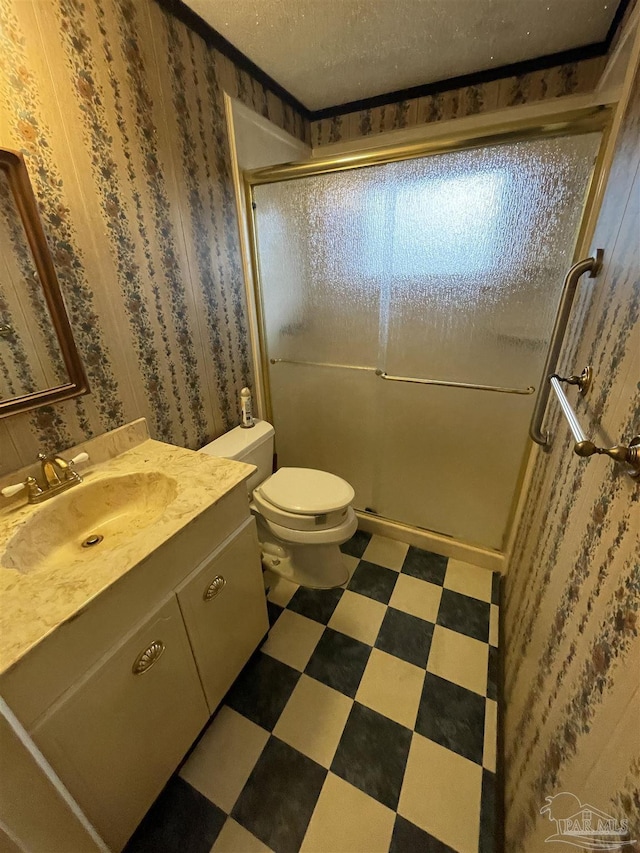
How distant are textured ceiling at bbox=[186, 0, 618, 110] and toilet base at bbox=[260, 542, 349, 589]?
199 cm

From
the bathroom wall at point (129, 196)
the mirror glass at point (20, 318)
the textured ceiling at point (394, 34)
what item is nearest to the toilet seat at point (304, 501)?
the bathroom wall at point (129, 196)

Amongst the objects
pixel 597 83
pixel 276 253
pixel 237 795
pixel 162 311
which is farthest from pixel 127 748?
pixel 597 83

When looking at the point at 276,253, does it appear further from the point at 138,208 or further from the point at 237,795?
the point at 237,795

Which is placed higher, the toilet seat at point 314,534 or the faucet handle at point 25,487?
the faucet handle at point 25,487

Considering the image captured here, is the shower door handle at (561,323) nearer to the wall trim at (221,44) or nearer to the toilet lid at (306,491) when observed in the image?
the toilet lid at (306,491)

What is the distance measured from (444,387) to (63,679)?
1.49 metres

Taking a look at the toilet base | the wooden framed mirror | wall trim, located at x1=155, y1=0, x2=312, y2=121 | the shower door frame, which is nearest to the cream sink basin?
the wooden framed mirror

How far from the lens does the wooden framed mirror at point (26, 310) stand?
840 millimetres

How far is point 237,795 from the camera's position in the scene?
0.96m

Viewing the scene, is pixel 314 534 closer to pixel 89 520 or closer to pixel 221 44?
pixel 89 520

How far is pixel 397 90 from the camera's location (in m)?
1.62

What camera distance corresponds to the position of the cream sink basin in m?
0.85

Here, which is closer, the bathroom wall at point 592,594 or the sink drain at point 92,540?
the bathroom wall at point 592,594

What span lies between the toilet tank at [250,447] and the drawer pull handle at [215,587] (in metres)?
0.45
